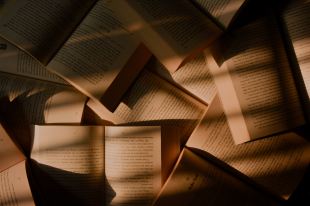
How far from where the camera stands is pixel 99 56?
1.15 m

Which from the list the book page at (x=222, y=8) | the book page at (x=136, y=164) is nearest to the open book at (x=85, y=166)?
the book page at (x=136, y=164)

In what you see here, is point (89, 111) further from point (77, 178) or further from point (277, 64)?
point (277, 64)

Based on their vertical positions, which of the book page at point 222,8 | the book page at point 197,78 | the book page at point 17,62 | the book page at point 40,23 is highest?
the book page at point 222,8

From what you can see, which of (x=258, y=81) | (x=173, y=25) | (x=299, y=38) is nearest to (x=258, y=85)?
(x=258, y=81)

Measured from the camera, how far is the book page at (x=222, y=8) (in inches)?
42.2

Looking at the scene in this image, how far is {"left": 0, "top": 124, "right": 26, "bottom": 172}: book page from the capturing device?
1.25 metres

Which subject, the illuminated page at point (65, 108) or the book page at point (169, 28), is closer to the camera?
the book page at point (169, 28)

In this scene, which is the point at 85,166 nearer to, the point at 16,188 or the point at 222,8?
the point at 16,188

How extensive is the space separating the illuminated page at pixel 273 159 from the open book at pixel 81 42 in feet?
1.27

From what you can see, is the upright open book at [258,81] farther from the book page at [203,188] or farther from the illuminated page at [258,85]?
the book page at [203,188]

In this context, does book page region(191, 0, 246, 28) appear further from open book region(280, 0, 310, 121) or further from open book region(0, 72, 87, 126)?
open book region(0, 72, 87, 126)

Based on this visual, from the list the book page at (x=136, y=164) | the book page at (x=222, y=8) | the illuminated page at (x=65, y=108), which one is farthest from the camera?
the illuminated page at (x=65, y=108)

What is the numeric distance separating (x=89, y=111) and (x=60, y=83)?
0.14 meters

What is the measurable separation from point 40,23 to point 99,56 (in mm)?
240
